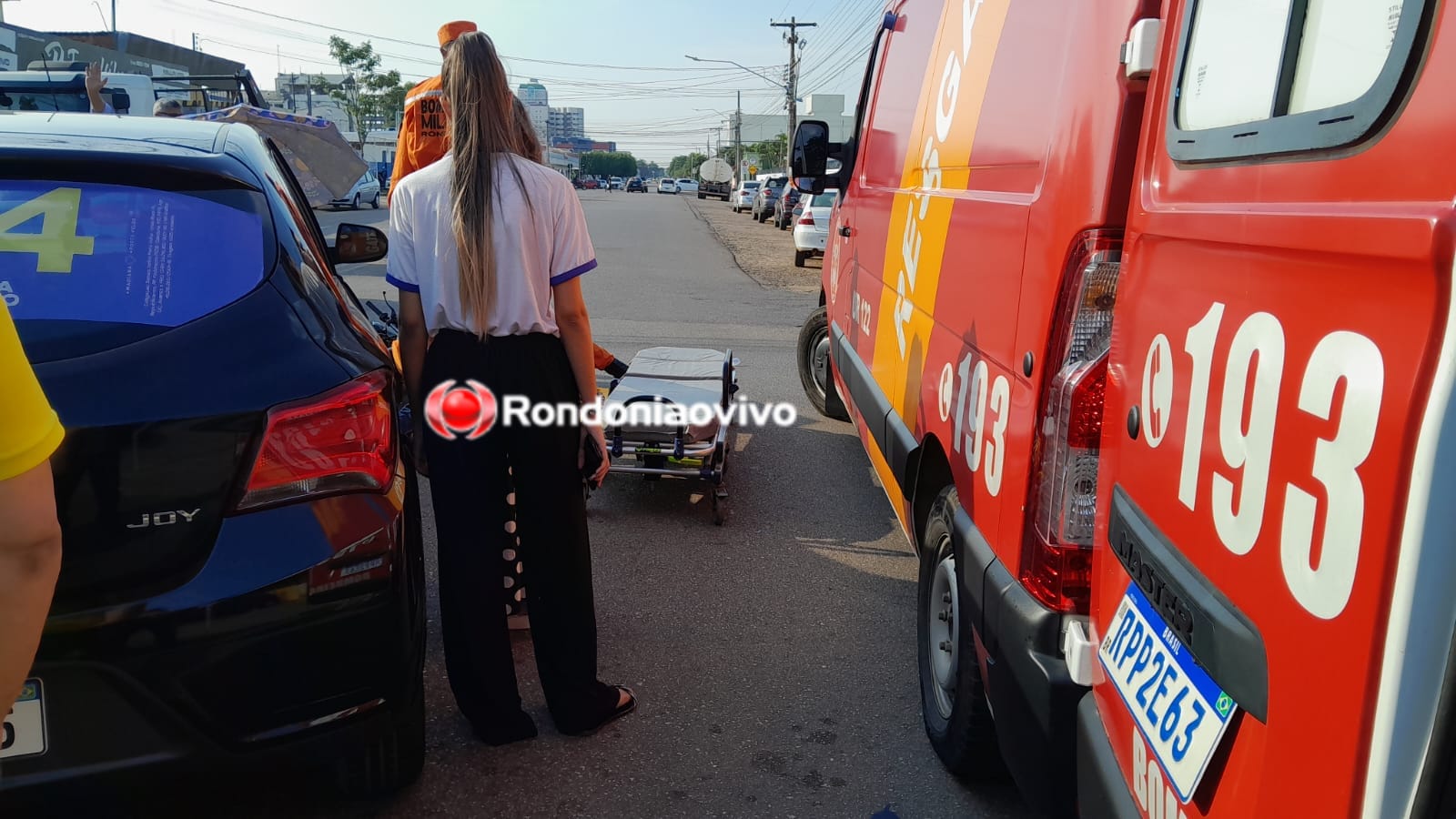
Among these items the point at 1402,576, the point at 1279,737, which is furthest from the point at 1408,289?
the point at 1279,737

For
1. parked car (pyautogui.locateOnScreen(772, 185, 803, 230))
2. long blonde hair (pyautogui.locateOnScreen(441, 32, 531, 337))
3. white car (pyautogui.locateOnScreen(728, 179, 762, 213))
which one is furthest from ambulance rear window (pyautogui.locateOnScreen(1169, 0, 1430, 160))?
white car (pyautogui.locateOnScreen(728, 179, 762, 213))

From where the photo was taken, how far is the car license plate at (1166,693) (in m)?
1.39

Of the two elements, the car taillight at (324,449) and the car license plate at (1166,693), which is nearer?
the car license plate at (1166,693)

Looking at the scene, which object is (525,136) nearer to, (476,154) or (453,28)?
(476,154)

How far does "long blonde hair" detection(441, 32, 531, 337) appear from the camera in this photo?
102 inches

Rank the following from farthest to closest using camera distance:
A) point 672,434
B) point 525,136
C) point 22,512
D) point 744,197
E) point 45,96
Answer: point 744,197
point 45,96
point 672,434
point 525,136
point 22,512

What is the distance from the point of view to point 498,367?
2711 millimetres

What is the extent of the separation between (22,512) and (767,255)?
2034 centimetres

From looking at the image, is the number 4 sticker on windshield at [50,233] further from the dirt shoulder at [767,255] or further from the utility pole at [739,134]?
the utility pole at [739,134]

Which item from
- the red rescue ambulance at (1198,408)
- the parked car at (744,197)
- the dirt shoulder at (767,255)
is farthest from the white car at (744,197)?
the red rescue ambulance at (1198,408)

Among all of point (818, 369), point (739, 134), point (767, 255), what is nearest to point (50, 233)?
point (818, 369)

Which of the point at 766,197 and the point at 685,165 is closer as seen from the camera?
the point at 766,197

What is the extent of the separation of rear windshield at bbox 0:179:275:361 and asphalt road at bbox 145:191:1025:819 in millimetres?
1088

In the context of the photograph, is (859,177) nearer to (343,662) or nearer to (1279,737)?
(343,662)
